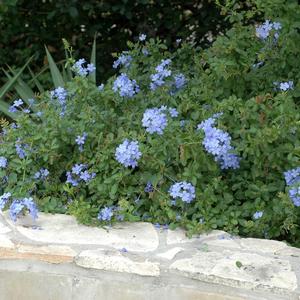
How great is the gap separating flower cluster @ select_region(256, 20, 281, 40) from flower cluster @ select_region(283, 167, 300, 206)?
728 millimetres

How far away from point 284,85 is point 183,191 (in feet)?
2.09

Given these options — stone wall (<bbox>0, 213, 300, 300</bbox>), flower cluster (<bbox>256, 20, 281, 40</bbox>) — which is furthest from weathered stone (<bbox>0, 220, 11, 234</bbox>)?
flower cluster (<bbox>256, 20, 281, 40</bbox>)

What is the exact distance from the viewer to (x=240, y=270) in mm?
2184

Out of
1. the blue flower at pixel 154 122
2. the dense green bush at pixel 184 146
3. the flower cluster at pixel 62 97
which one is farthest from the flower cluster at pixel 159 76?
the blue flower at pixel 154 122

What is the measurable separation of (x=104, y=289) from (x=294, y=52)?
1323 mm

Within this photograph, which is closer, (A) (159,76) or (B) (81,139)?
(B) (81,139)

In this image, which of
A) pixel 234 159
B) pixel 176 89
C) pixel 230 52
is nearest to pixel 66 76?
pixel 176 89

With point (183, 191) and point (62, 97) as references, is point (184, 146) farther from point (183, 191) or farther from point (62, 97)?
point (62, 97)

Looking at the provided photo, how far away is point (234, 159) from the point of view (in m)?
2.48

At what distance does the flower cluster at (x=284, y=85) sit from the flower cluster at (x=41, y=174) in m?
1.03

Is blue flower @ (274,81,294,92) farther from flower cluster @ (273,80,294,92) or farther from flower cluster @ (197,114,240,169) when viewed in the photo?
flower cluster @ (197,114,240,169)

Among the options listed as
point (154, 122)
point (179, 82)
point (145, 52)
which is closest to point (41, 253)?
point (154, 122)

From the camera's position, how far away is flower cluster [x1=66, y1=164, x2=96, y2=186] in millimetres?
2586

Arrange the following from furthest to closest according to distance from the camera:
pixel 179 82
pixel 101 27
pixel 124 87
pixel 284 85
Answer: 1. pixel 101 27
2. pixel 179 82
3. pixel 124 87
4. pixel 284 85
